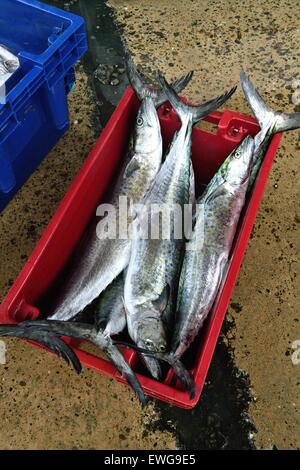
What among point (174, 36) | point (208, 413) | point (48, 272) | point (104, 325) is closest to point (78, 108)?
point (174, 36)

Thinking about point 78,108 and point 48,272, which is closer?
point 48,272

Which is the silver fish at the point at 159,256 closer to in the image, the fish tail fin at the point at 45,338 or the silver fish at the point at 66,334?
the silver fish at the point at 66,334

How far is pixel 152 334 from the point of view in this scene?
1.85 m

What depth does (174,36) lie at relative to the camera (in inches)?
132

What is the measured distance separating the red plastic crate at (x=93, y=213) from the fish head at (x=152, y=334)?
77 mm

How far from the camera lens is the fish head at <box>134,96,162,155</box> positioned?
2311 mm

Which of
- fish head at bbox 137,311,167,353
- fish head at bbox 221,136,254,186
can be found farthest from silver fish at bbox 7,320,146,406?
fish head at bbox 221,136,254,186

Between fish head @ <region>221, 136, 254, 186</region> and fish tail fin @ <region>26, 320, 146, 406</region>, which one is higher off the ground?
fish head @ <region>221, 136, 254, 186</region>

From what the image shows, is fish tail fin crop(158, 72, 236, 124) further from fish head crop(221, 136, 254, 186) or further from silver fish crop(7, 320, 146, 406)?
silver fish crop(7, 320, 146, 406)

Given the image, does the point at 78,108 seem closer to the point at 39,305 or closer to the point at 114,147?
the point at 114,147

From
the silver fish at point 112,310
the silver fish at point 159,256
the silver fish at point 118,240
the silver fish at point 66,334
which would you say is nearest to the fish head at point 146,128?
the silver fish at point 118,240

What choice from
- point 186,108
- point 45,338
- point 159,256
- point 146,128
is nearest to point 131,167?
point 146,128

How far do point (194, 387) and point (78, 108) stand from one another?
6.74 feet

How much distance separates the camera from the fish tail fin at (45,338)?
1.70m
